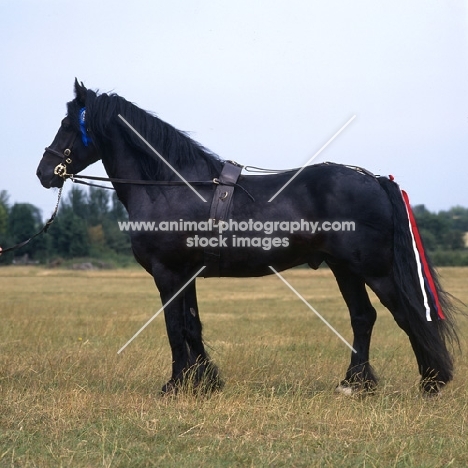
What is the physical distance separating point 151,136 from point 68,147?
0.86 metres

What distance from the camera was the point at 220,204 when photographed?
656 cm

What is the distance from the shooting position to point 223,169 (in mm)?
6723

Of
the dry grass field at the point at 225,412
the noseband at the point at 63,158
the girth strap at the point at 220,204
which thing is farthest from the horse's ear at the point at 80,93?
the dry grass field at the point at 225,412

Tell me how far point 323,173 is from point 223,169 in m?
0.96

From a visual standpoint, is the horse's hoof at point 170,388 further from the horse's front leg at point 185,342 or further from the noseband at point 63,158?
the noseband at point 63,158

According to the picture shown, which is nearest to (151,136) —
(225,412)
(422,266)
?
(225,412)

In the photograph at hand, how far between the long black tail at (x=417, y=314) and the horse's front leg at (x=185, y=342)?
1918mm

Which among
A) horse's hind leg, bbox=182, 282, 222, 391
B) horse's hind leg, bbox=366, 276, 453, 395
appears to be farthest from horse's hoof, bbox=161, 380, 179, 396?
horse's hind leg, bbox=366, 276, 453, 395

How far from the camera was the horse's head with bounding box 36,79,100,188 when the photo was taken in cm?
693

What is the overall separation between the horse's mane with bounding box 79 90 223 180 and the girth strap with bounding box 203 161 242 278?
18 cm

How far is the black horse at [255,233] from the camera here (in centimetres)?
657

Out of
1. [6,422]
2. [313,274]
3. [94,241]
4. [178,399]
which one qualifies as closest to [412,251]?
[178,399]

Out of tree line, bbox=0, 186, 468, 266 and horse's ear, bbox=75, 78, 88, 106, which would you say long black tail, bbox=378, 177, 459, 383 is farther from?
tree line, bbox=0, 186, 468, 266

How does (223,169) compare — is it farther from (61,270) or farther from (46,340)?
(61,270)
